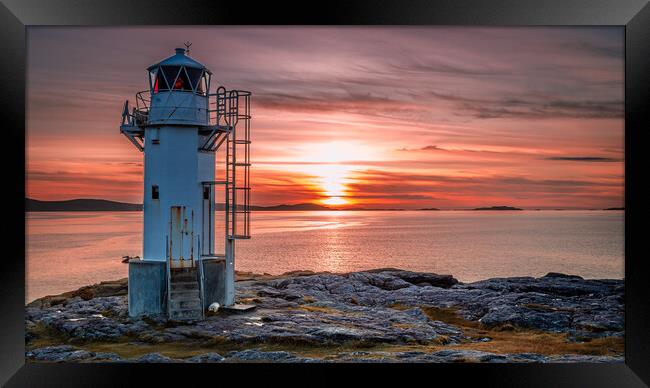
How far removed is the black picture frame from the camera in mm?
16953

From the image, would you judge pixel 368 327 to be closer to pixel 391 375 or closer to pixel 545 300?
pixel 391 375

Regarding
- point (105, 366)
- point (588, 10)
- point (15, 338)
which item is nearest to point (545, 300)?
point (588, 10)

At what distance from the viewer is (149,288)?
2539 cm

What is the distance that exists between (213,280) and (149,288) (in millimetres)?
2305

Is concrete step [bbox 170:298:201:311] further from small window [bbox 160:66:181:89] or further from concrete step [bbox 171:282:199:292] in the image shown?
small window [bbox 160:66:181:89]

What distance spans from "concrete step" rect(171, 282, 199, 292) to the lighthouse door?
701 millimetres

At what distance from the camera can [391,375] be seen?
18.3 m

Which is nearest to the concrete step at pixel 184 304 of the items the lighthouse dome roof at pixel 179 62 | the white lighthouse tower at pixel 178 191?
the white lighthouse tower at pixel 178 191

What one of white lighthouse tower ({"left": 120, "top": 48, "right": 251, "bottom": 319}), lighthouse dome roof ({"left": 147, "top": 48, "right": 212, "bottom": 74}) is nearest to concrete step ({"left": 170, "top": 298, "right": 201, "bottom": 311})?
white lighthouse tower ({"left": 120, "top": 48, "right": 251, "bottom": 319})

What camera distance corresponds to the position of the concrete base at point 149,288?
2538 cm

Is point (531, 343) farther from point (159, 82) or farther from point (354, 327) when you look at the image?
point (159, 82)

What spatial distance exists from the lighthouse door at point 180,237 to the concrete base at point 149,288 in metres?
0.52

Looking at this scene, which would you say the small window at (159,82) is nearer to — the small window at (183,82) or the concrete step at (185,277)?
the small window at (183,82)

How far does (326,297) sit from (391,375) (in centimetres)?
1436
